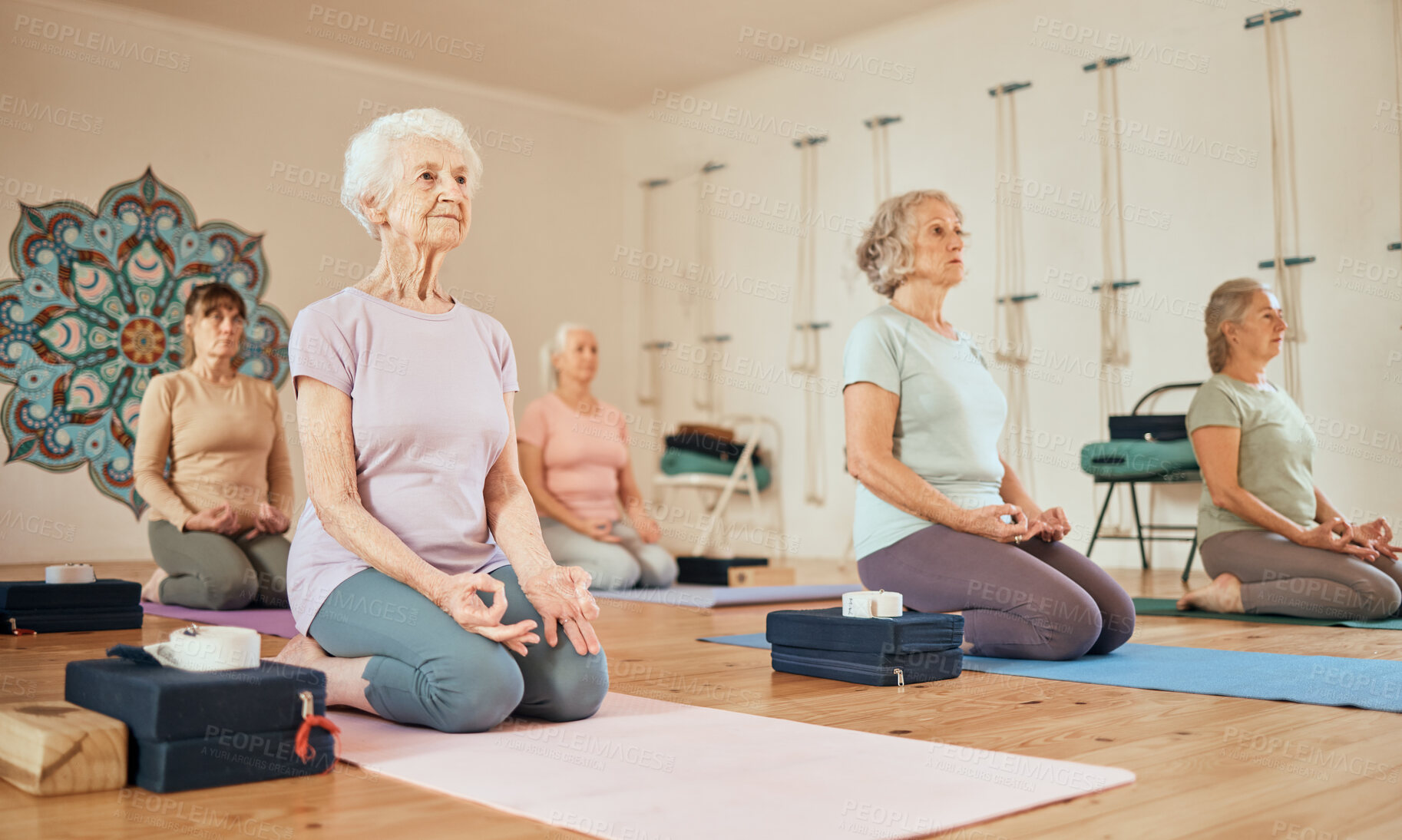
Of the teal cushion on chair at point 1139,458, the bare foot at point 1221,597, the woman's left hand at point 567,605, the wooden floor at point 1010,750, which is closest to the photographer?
the wooden floor at point 1010,750

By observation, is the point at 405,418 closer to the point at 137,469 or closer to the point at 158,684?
the point at 158,684

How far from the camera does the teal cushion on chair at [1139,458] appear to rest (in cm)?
467

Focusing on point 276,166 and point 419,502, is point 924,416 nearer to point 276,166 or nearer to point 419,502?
point 419,502

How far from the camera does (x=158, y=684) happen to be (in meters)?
1.33

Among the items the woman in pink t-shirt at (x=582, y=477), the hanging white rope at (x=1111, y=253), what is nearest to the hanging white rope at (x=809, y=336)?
the hanging white rope at (x=1111, y=253)

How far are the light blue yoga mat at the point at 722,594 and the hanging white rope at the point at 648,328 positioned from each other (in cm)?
339

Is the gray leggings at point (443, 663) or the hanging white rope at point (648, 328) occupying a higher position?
the hanging white rope at point (648, 328)

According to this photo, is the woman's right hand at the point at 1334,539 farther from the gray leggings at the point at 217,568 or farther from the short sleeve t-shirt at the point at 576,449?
the gray leggings at the point at 217,568

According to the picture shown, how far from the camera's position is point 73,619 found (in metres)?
2.98

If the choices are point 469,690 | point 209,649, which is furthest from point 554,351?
point 209,649

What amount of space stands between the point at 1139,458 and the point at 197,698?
411 cm

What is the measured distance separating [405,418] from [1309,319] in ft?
13.9

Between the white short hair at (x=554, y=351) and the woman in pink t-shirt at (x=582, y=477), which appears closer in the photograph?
the woman in pink t-shirt at (x=582, y=477)

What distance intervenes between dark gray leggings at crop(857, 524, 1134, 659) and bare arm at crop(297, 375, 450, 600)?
3.89 ft
